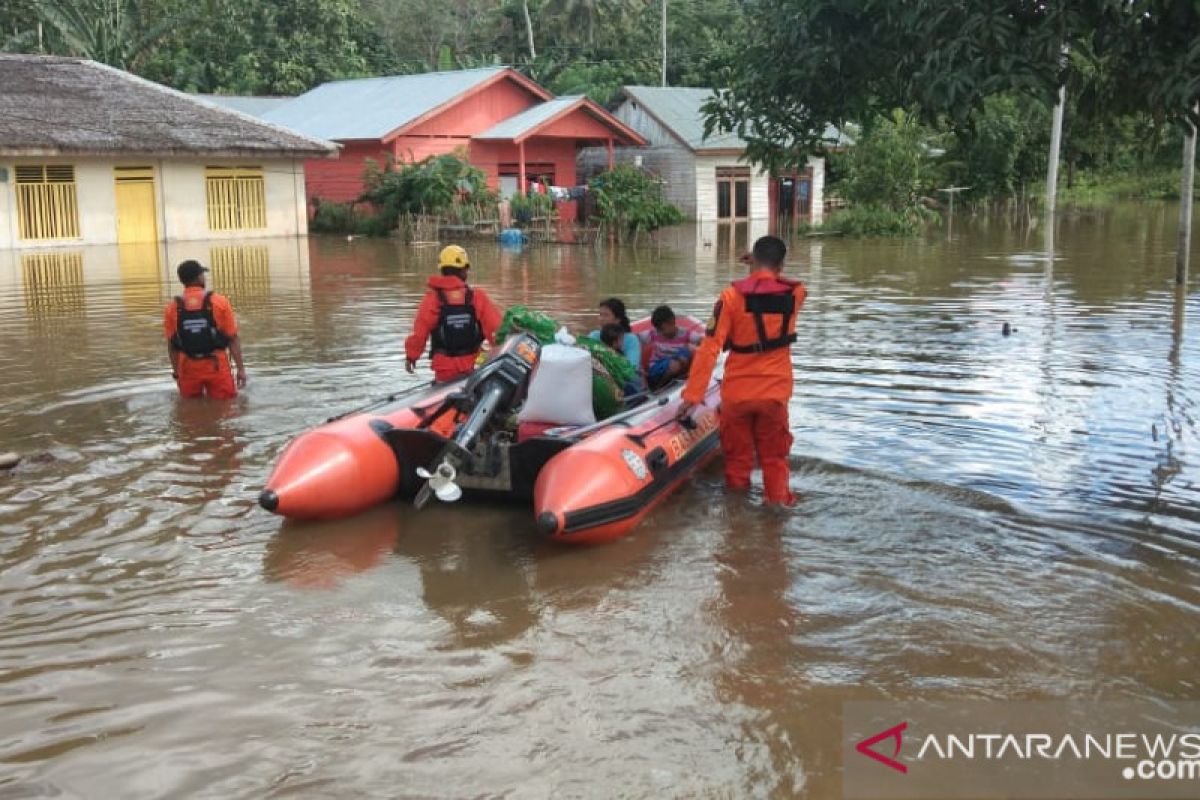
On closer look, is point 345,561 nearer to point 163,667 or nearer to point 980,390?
point 163,667

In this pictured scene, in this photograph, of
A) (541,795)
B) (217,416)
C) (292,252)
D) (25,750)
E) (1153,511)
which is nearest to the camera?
(541,795)

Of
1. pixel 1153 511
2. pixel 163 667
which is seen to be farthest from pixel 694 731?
pixel 1153 511

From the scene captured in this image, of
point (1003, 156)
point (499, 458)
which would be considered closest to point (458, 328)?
point (499, 458)

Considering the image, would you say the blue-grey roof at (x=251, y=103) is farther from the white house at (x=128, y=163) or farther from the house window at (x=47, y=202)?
the house window at (x=47, y=202)

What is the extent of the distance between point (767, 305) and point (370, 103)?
31.7 m

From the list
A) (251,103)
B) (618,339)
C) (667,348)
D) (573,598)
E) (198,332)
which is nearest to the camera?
(573,598)

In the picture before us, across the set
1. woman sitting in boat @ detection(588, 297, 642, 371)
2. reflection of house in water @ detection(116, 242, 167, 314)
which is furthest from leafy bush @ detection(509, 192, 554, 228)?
woman sitting in boat @ detection(588, 297, 642, 371)

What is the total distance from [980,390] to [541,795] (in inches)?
289

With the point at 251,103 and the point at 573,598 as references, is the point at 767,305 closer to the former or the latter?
the point at 573,598

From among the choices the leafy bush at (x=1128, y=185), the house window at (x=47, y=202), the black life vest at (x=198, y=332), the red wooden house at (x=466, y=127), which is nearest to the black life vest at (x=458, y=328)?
the black life vest at (x=198, y=332)

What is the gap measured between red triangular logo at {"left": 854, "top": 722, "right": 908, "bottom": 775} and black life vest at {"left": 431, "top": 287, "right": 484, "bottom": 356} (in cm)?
495

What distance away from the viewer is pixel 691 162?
35.8m

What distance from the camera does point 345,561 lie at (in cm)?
627

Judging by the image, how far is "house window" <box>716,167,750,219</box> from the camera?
36750 mm
